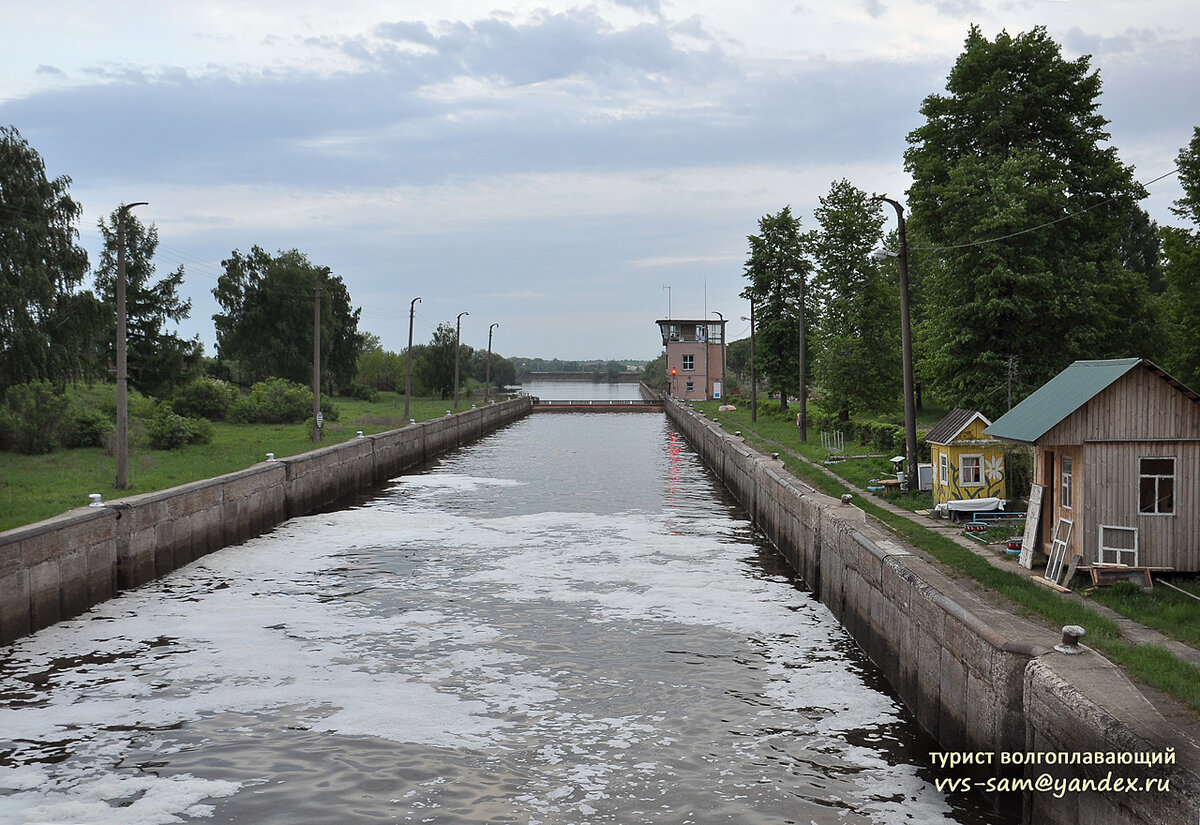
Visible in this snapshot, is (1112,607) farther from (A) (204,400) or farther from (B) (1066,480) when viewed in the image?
(A) (204,400)

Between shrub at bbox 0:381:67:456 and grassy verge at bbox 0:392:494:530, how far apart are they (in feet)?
2.22

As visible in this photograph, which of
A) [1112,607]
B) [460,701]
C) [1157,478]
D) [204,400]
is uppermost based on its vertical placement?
[204,400]

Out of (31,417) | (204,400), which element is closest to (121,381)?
(31,417)

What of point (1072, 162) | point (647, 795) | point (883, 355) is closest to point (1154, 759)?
point (647, 795)

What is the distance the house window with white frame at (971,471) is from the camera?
21766mm

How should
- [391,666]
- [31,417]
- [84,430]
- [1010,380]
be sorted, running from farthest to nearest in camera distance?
[84,430], [31,417], [1010,380], [391,666]

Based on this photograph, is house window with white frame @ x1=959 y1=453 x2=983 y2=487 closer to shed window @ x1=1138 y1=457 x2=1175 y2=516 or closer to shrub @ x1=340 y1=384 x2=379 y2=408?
shed window @ x1=1138 y1=457 x2=1175 y2=516

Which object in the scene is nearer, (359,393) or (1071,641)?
(1071,641)

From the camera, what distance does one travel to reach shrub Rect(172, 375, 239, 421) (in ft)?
179

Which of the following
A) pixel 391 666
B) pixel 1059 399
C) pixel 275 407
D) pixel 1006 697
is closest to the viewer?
pixel 1006 697

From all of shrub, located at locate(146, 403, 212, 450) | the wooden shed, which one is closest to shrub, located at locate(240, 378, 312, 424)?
shrub, located at locate(146, 403, 212, 450)

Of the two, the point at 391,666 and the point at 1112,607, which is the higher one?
the point at 1112,607

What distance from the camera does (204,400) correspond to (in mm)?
55656

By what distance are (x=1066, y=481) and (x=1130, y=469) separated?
3.48ft
